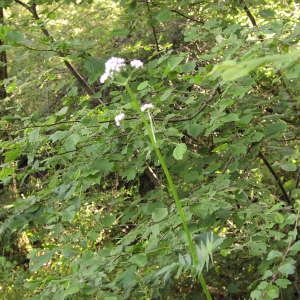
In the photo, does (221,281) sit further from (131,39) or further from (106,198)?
(131,39)

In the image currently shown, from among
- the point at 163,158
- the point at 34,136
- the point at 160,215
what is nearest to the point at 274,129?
the point at 163,158

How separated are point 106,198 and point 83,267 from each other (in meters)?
0.84

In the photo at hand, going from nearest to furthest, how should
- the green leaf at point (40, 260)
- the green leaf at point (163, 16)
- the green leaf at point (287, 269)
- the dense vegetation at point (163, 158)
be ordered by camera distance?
the green leaf at point (287, 269), the dense vegetation at point (163, 158), the green leaf at point (40, 260), the green leaf at point (163, 16)

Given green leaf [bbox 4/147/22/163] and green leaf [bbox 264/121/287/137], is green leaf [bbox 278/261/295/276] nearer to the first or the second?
green leaf [bbox 264/121/287/137]

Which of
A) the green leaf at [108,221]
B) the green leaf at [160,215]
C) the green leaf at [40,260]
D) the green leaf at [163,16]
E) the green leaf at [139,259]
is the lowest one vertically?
the green leaf at [108,221]

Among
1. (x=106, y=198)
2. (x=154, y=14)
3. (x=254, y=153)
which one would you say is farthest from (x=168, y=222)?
(x=154, y=14)

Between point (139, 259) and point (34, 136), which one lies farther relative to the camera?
point (34, 136)

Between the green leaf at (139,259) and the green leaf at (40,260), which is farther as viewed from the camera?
the green leaf at (40,260)

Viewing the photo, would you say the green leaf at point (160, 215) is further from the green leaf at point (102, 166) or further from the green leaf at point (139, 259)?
the green leaf at point (102, 166)

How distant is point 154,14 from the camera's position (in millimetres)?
2777

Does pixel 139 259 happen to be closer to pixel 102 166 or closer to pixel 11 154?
pixel 102 166

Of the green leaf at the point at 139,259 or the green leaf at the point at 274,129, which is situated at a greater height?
the green leaf at the point at 139,259

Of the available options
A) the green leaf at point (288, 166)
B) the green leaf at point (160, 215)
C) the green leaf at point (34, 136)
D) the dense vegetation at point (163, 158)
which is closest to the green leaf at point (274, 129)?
the dense vegetation at point (163, 158)

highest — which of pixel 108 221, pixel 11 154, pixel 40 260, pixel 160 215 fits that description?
pixel 11 154
